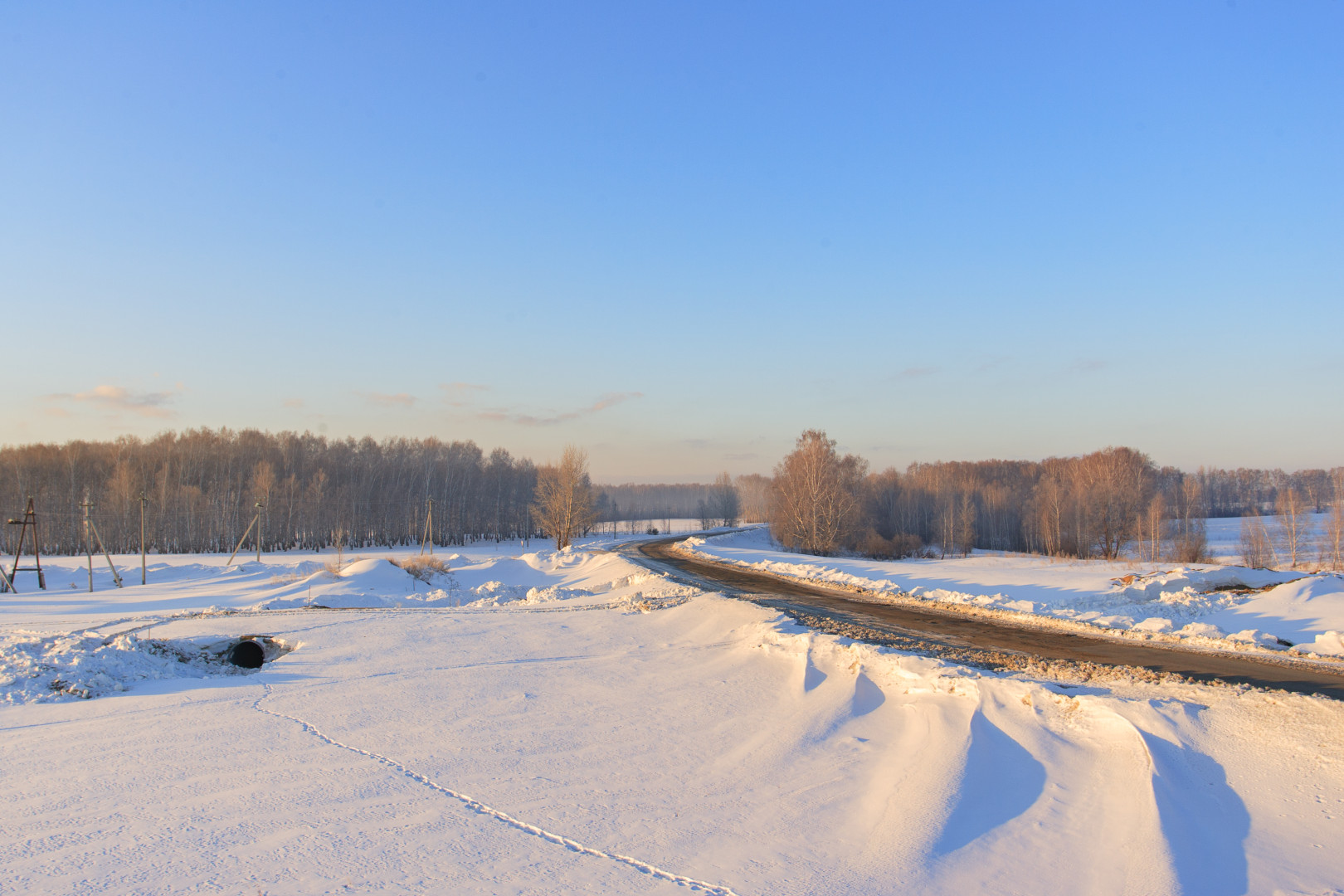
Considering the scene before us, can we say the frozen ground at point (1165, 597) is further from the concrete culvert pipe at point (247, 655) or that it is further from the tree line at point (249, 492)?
the tree line at point (249, 492)

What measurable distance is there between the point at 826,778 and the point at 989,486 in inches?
2977

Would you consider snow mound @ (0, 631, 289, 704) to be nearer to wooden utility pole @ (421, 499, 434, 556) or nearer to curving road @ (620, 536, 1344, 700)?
curving road @ (620, 536, 1344, 700)

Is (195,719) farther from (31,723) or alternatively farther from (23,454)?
(23,454)

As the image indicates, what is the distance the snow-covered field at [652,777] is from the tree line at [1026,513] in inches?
1394

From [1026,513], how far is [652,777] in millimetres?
65768

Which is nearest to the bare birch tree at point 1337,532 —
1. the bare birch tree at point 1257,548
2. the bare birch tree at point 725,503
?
the bare birch tree at point 1257,548

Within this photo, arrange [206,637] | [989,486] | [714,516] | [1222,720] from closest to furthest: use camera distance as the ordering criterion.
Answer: [1222,720] < [206,637] < [989,486] < [714,516]

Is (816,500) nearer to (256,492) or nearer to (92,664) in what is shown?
(92,664)

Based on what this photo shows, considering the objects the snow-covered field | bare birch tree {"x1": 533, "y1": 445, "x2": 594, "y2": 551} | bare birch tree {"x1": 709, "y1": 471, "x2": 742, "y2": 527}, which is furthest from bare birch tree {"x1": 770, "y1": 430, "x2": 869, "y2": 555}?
bare birch tree {"x1": 709, "y1": 471, "x2": 742, "y2": 527}

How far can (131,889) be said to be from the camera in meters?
4.03

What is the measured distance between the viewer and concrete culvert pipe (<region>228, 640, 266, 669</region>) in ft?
42.6

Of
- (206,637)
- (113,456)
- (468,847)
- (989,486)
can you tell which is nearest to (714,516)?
(989,486)

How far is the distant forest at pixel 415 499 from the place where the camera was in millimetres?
52812

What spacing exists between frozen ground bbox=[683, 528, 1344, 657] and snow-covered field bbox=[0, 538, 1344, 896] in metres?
4.63
